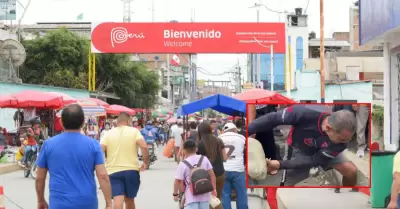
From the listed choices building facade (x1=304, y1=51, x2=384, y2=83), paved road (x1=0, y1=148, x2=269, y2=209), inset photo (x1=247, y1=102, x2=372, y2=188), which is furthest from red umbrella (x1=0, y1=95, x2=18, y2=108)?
building facade (x1=304, y1=51, x2=384, y2=83)

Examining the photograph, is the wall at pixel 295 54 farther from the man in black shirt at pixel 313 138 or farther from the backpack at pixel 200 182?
the backpack at pixel 200 182

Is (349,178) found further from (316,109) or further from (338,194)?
(338,194)

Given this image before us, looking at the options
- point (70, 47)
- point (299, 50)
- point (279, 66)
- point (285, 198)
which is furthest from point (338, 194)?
point (299, 50)

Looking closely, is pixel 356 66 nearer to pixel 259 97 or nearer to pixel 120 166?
pixel 259 97

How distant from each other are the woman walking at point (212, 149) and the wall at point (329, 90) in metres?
23.0

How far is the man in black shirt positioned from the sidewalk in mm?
3884

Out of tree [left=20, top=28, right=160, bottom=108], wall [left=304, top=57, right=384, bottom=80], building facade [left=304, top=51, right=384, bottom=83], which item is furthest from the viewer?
tree [left=20, top=28, right=160, bottom=108]

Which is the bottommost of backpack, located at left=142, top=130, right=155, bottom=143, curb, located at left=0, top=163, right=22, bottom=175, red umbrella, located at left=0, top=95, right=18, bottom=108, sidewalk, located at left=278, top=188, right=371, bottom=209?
curb, located at left=0, top=163, right=22, bottom=175

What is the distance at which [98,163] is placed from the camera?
693 cm

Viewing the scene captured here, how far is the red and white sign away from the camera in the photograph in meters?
39.0

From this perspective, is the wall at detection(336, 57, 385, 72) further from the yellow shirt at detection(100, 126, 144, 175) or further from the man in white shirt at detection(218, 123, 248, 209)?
the yellow shirt at detection(100, 126, 144, 175)

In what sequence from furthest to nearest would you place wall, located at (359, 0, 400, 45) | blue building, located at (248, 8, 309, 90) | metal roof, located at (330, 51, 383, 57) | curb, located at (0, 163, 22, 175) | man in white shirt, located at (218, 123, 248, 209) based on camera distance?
blue building, located at (248, 8, 309, 90)
metal roof, located at (330, 51, 383, 57)
curb, located at (0, 163, 22, 175)
wall, located at (359, 0, 400, 45)
man in white shirt, located at (218, 123, 248, 209)

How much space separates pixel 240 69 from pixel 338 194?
78.2 meters

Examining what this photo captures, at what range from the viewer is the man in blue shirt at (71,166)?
6.74 metres
